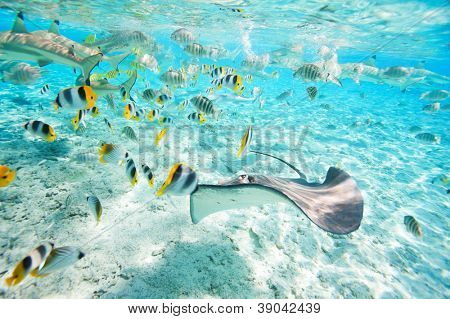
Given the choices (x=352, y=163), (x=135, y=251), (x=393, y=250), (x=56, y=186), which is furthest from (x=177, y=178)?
(x=352, y=163)

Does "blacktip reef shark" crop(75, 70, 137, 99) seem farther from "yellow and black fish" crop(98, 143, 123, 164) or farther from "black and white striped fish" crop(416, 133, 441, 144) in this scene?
"black and white striped fish" crop(416, 133, 441, 144)

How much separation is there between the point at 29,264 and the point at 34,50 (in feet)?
18.8

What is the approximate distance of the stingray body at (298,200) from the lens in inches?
90.4

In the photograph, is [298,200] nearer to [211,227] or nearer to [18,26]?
[211,227]

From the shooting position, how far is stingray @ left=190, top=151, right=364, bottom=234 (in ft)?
7.54

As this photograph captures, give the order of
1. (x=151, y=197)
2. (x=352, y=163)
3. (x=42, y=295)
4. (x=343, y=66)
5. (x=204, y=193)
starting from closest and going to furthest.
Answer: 1. (x=204, y=193)
2. (x=42, y=295)
3. (x=151, y=197)
4. (x=352, y=163)
5. (x=343, y=66)

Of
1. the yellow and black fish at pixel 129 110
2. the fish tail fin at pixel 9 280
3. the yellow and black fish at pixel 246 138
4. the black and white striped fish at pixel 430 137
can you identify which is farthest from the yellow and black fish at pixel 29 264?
the black and white striped fish at pixel 430 137

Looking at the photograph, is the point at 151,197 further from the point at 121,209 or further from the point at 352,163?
the point at 352,163

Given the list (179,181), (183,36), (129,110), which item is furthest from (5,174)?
(183,36)

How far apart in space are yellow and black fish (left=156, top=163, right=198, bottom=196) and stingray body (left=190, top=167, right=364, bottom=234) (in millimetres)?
149

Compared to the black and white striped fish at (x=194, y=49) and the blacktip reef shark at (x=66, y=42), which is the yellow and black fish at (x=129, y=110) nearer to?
the blacktip reef shark at (x=66, y=42)

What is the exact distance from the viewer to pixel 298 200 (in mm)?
2555

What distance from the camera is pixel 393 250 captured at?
15.6 feet
